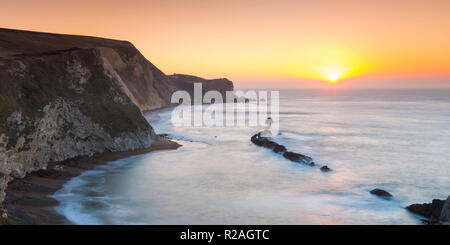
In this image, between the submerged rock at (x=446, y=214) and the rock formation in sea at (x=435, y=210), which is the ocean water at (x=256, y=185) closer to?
the rock formation in sea at (x=435, y=210)

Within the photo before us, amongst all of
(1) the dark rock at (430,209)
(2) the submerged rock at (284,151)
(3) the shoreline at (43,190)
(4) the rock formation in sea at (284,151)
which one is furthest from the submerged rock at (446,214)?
(3) the shoreline at (43,190)

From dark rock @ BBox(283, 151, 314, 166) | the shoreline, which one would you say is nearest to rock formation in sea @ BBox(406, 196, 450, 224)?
dark rock @ BBox(283, 151, 314, 166)

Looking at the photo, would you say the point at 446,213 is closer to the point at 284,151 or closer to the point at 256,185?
the point at 256,185

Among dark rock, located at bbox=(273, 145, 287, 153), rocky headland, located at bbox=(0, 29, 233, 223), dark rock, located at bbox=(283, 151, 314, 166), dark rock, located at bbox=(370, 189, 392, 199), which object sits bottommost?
dark rock, located at bbox=(370, 189, 392, 199)

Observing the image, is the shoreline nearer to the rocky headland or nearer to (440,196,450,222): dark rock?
the rocky headland

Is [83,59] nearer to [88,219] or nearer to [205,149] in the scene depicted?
[205,149]

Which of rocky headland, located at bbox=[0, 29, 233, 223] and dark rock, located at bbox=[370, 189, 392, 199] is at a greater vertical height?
rocky headland, located at bbox=[0, 29, 233, 223]

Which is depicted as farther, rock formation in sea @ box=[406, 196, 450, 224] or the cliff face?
the cliff face

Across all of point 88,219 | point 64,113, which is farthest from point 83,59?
point 88,219
